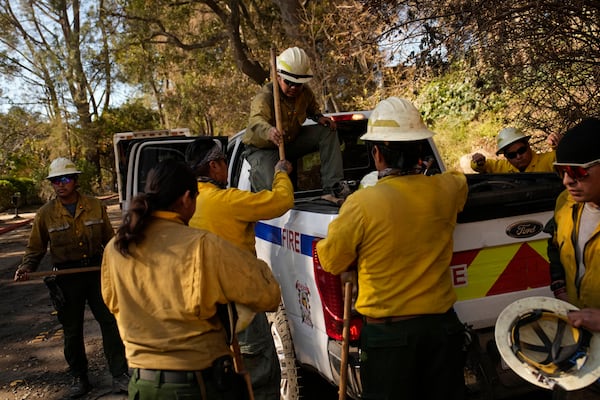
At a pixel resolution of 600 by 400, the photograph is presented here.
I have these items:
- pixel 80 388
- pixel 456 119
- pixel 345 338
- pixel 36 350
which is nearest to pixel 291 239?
pixel 345 338

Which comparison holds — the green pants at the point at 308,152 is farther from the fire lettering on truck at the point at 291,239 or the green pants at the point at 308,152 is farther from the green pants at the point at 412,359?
the green pants at the point at 412,359

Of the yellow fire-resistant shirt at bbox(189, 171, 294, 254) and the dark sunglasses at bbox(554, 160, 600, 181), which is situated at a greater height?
the dark sunglasses at bbox(554, 160, 600, 181)

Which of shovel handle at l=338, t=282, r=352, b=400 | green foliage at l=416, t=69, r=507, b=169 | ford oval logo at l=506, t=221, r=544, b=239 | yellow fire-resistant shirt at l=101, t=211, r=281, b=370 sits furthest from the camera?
green foliage at l=416, t=69, r=507, b=169

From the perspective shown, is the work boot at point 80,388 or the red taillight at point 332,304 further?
the work boot at point 80,388

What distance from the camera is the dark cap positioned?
2.36 meters

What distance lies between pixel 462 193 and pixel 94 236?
3540 millimetres

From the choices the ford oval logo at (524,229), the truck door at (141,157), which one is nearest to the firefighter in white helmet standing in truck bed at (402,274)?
the ford oval logo at (524,229)

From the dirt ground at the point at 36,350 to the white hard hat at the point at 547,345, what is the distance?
362 centimetres

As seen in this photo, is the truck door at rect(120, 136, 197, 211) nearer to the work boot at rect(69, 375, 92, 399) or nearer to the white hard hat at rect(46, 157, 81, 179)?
the white hard hat at rect(46, 157, 81, 179)

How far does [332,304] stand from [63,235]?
298 centimetres

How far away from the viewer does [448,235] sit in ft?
8.87

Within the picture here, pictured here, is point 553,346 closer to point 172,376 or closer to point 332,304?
point 332,304

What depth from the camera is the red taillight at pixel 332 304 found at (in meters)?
3.05

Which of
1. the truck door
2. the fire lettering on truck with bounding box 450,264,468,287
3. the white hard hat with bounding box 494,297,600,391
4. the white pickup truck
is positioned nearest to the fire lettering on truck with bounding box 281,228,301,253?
the white pickup truck
